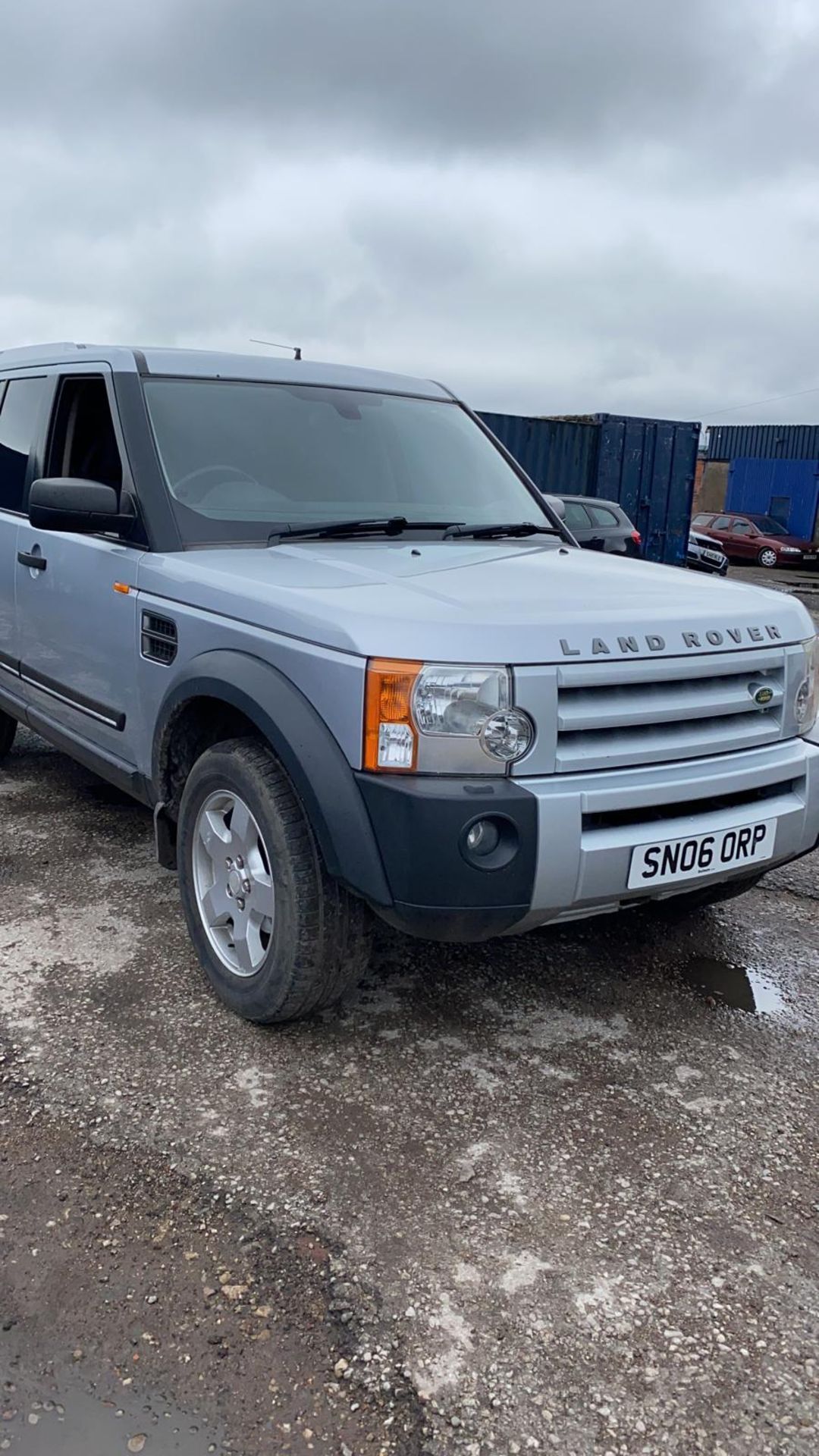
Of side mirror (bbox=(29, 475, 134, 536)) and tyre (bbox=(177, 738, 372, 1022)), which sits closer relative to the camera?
tyre (bbox=(177, 738, 372, 1022))

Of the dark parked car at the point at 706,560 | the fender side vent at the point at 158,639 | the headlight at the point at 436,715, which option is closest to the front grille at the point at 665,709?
the headlight at the point at 436,715

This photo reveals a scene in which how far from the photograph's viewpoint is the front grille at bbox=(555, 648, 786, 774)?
2.54m

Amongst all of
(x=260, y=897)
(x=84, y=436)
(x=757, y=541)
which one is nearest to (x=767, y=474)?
(x=757, y=541)

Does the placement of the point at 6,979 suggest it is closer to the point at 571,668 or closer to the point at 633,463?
the point at 571,668

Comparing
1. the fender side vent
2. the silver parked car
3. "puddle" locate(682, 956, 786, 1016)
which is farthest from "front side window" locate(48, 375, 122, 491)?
"puddle" locate(682, 956, 786, 1016)

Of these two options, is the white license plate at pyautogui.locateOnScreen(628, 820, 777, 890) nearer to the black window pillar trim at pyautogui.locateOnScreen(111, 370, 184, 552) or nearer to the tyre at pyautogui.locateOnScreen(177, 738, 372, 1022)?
the tyre at pyautogui.locateOnScreen(177, 738, 372, 1022)

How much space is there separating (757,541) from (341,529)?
75.2 ft

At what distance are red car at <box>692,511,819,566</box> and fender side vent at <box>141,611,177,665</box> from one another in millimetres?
22568

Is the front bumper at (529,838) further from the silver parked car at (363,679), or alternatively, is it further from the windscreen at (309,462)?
the windscreen at (309,462)

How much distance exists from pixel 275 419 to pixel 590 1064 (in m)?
2.32

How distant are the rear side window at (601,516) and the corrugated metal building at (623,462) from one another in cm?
241

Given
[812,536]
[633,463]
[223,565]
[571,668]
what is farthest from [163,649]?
[812,536]

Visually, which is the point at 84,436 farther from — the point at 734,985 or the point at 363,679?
the point at 734,985

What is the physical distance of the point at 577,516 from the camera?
38.9ft
